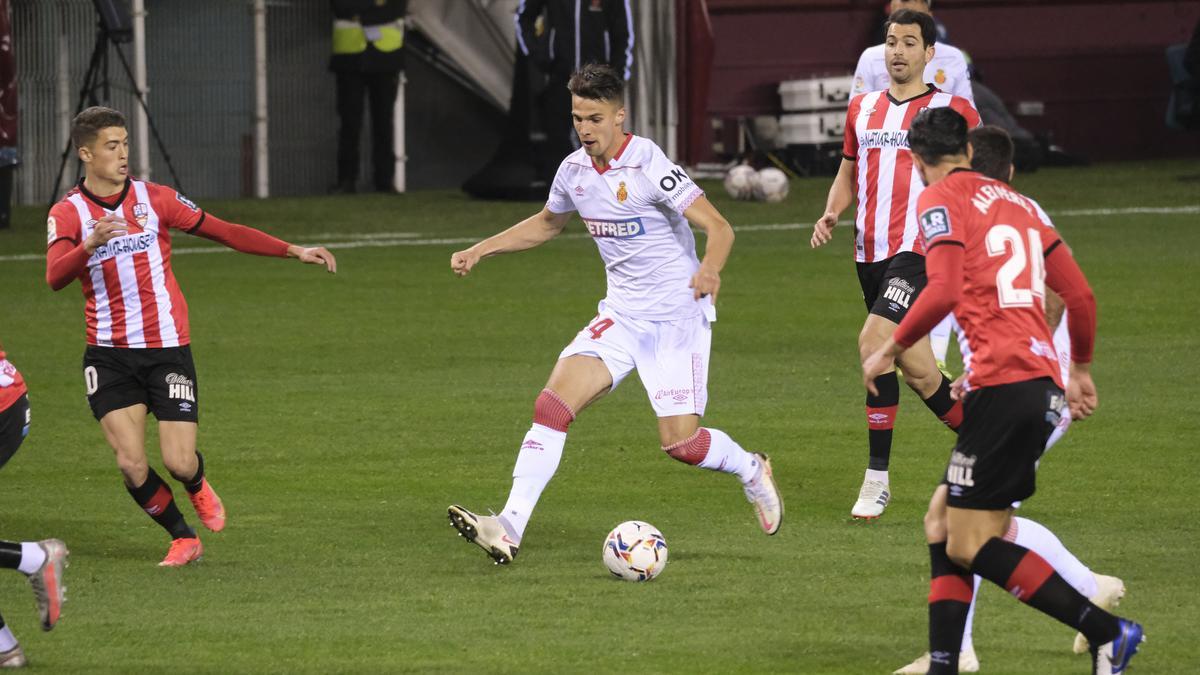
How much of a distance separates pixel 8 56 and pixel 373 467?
11.7 metres

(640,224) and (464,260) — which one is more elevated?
(640,224)

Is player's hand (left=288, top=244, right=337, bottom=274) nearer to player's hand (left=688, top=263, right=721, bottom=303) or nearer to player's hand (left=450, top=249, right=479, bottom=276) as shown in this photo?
player's hand (left=450, top=249, right=479, bottom=276)

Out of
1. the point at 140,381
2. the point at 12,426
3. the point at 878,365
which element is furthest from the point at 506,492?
the point at 878,365

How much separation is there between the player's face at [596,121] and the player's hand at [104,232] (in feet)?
5.90

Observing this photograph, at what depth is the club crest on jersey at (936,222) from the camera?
219 inches

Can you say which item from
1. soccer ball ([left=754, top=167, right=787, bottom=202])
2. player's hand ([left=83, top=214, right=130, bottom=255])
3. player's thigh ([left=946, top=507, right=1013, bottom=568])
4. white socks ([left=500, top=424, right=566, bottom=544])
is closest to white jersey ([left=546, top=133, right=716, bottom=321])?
white socks ([left=500, top=424, right=566, bottom=544])

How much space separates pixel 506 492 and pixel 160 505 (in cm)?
188

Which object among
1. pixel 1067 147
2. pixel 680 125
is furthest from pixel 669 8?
pixel 1067 147

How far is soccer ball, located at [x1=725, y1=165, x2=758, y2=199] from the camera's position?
74.9ft

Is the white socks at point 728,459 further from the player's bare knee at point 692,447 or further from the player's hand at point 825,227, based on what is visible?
the player's hand at point 825,227

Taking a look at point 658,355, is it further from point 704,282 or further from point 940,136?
point 940,136

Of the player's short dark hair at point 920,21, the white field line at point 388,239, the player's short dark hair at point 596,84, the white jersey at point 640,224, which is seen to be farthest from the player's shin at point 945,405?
the white field line at point 388,239

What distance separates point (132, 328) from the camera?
25.5ft

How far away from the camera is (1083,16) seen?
28.4 metres
